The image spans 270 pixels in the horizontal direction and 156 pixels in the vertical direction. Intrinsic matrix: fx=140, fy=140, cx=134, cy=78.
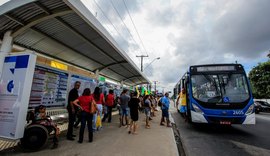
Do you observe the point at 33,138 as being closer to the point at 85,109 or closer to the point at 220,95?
the point at 85,109

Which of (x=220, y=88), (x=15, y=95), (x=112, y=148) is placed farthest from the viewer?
(x=220, y=88)

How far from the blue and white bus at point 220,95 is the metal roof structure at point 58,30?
14.7ft

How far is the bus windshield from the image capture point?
19.0 ft

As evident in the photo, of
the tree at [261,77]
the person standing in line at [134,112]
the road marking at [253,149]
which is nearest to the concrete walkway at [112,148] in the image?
the person standing in line at [134,112]

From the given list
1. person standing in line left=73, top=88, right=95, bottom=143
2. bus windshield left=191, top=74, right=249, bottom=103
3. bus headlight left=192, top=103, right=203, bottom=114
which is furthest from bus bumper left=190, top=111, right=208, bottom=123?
person standing in line left=73, top=88, right=95, bottom=143

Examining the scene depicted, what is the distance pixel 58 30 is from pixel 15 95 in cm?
301

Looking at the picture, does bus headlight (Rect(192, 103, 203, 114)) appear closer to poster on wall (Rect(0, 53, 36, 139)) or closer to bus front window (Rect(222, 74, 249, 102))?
bus front window (Rect(222, 74, 249, 102))

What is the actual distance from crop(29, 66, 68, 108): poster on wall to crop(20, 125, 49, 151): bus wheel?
1.67 metres

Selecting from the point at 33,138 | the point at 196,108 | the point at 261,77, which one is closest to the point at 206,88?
the point at 196,108

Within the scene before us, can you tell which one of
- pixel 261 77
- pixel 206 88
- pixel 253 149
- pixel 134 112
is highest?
pixel 261 77

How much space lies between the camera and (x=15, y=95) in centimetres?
374

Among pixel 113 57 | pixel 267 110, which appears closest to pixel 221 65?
pixel 113 57

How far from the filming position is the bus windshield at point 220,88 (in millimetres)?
5797

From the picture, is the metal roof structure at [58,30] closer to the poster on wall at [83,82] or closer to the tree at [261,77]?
the poster on wall at [83,82]
